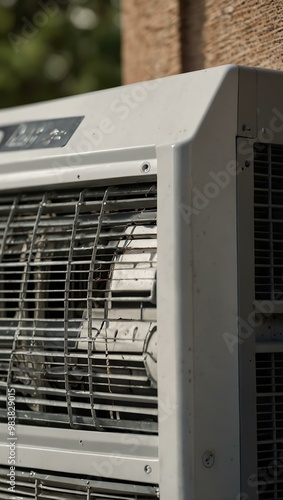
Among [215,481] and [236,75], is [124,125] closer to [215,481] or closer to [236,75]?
[236,75]

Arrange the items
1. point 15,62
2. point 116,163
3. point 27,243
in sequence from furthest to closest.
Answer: point 15,62
point 27,243
point 116,163

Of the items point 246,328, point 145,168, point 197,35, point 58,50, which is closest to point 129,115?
point 145,168

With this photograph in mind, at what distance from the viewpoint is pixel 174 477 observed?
280 centimetres

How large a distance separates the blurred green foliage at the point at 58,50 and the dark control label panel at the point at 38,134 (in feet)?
25.4

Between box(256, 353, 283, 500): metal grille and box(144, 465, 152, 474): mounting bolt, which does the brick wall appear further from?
box(144, 465, 152, 474): mounting bolt

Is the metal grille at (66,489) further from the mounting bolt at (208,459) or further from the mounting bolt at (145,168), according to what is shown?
the mounting bolt at (145,168)

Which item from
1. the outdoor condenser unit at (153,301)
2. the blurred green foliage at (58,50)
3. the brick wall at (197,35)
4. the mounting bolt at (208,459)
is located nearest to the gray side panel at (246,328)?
the outdoor condenser unit at (153,301)

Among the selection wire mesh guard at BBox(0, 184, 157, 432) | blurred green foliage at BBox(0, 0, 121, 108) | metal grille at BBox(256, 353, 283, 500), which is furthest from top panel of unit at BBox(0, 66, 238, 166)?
blurred green foliage at BBox(0, 0, 121, 108)

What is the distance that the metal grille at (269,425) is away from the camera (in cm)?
296

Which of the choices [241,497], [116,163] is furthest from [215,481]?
[116,163]

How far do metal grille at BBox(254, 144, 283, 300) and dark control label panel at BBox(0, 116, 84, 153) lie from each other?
74cm

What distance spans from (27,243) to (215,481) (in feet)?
3.68

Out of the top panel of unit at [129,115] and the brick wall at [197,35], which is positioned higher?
the brick wall at [197,35]

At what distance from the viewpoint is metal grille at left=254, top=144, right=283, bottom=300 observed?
2.99 metres
